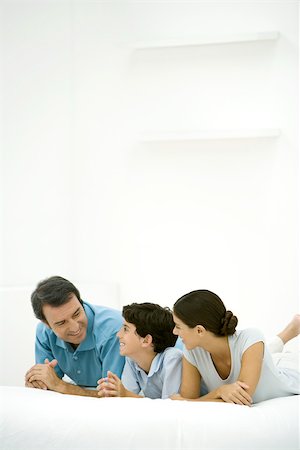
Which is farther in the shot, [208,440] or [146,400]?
[146,400]

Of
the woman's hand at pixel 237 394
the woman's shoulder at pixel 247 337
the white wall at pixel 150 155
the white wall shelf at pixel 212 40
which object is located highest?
the white wall shelf at pixel 212 40

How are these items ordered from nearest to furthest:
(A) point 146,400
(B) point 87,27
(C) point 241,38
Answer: (A) point 146,400
(C) point 241,38
(B) point 87,27

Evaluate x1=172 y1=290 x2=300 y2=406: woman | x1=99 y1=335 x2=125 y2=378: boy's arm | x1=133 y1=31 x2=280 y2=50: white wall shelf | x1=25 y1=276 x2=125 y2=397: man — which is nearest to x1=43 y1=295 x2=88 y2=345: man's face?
x1=25 y1=276 x2=125 y2=397: man

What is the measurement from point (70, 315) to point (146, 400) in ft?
2.01

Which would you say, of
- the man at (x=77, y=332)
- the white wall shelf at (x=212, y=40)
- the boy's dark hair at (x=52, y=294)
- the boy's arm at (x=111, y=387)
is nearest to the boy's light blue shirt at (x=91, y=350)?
the man at (x=77, y=332)

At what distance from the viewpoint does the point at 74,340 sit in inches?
99.3

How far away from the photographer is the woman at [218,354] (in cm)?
200

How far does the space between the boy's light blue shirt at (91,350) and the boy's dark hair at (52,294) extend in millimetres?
134

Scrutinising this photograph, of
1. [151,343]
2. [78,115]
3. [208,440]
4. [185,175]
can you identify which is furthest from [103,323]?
[78,115]

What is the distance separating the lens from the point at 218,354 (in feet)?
6.91

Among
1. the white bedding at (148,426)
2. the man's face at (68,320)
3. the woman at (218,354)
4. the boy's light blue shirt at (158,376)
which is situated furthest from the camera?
the man's face at (68,320)

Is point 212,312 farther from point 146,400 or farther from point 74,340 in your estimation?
point 74,340

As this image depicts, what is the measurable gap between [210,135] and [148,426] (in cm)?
199

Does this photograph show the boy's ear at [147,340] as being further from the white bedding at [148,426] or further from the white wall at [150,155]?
the white wall at [150,155]
